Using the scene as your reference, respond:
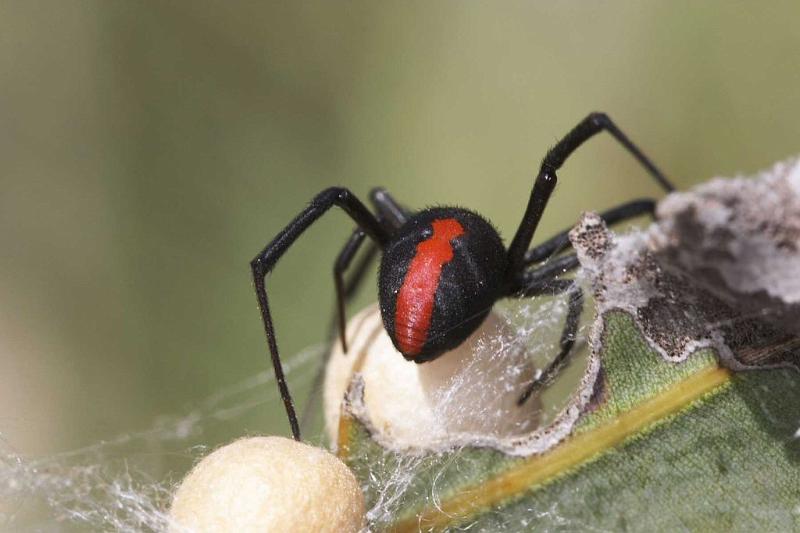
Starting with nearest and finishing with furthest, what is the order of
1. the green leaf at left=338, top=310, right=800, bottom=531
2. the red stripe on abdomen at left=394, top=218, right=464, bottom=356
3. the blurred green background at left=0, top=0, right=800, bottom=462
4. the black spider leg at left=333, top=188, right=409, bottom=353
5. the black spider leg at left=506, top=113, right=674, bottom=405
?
1. the green leaf at left=338, top=310, right=800, bottom=531
2. the red stripe on abdomen at left=394, top=218, right=464, bottom=356
3. the black spider leg at left=506, top=113, right=674, bottom=405
4. the black spider leg at left=333, top=188, right=409, bottom=353
5. the blurred green background at left=0, top=0, right=800, bottom=462

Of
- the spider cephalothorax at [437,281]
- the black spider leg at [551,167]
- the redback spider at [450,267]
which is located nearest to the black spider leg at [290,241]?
the redback spider at [450,267]

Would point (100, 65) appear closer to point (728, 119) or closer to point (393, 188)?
point (393, 188)

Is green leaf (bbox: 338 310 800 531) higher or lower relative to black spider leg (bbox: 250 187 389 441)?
lower

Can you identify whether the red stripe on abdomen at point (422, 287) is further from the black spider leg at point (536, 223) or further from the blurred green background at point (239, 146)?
the blurred green background at point (239, 146)

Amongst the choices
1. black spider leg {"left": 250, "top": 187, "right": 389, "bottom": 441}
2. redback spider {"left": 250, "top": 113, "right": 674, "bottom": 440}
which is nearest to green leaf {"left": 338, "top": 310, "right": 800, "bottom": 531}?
redback spider {"left": 250, "top": 113, "right": 674, "bottom": 440}

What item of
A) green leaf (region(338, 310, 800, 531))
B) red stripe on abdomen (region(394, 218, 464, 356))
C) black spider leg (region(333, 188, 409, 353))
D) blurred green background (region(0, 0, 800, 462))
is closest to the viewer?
green leaf (region(338, 310, 800, 531))

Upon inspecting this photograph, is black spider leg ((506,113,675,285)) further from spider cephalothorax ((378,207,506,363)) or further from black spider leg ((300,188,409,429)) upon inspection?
black spider leg ((300,188,409,429))

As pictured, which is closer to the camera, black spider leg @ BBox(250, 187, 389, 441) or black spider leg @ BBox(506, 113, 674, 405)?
black spider leg @ BBox(250, 187, 389, 441)
